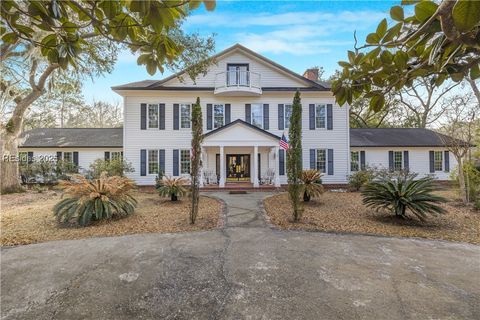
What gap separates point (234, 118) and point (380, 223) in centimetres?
1096

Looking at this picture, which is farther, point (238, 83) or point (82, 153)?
point (82, 153)

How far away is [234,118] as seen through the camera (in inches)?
611

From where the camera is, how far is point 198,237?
5.22 m

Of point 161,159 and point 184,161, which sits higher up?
A: point 161,159

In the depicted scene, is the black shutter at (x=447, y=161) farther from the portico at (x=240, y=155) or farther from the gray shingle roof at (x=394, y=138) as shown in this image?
the portico at (x=240, y=155)

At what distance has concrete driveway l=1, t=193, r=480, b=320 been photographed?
8.70ft

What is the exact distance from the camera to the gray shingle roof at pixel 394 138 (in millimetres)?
16922

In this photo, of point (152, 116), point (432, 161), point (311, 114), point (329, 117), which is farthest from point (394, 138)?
point (152, 116)

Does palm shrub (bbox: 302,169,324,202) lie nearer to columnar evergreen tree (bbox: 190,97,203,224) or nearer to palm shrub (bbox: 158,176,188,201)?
columnar evergreen tree (bbox: 190,97,203,224)

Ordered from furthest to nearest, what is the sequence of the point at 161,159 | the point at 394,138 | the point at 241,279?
the point at 394,138 < the point at 161,159 < the point at 241,279

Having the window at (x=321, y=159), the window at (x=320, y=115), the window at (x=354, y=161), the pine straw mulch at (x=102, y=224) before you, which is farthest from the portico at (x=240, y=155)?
the window at (x=354, y=161)

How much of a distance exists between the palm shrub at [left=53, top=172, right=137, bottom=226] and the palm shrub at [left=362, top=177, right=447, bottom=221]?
7.61 m

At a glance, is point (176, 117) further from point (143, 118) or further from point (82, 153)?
point (82, 153)

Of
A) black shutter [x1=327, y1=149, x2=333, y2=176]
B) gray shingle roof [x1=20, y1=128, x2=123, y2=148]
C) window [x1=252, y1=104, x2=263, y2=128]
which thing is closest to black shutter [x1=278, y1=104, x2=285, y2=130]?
window [x1=252, y1=104, x2=263, y2=128]
